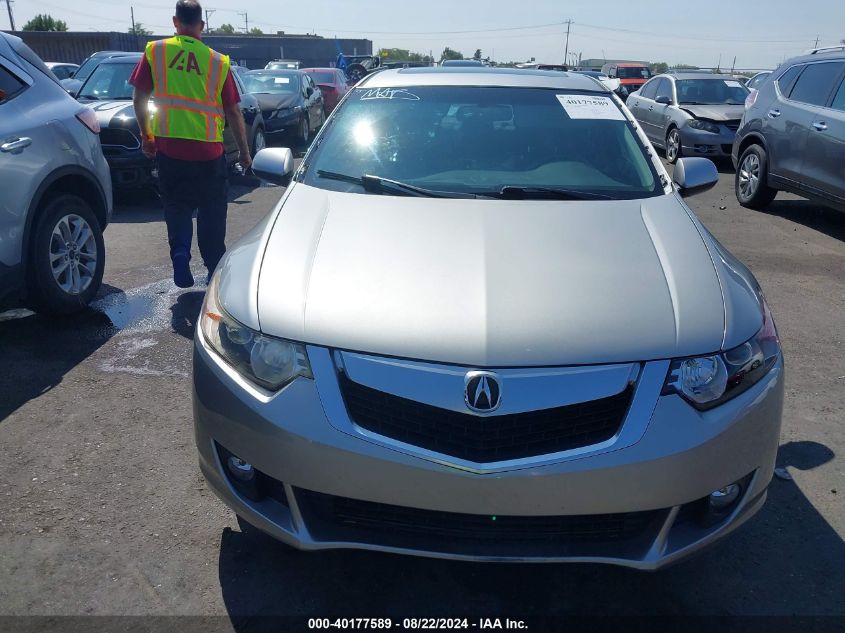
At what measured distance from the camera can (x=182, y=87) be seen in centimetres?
508

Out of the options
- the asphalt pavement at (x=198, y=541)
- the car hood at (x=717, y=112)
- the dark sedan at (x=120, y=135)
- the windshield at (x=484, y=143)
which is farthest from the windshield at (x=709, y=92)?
the windshield at (x=484, y=143)

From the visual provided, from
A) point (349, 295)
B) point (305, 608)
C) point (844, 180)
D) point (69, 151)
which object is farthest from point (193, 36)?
point (844, 180)

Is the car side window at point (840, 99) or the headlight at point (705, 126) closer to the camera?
the car side window at point (840, 99)

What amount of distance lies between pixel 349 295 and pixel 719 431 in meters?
1.18

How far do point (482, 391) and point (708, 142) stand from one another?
11.7 m

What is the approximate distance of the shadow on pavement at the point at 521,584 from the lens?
2.44 meters

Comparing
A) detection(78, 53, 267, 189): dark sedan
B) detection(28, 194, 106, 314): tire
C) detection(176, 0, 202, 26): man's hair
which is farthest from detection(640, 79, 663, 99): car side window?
detection(28, 194, 106, 314): tire

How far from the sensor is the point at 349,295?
238 cm

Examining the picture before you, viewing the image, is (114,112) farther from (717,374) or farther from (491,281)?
(717,374)

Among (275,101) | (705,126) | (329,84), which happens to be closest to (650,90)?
(705,126)

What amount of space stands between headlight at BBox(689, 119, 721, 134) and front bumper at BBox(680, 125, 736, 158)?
0.15ft

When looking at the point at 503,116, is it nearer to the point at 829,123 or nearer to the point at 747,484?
the point at 747,484

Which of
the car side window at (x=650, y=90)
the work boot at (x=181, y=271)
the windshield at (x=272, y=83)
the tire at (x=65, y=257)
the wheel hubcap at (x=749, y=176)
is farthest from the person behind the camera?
the windshield at (x=272, y=83)

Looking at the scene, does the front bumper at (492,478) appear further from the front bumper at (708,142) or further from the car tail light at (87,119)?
the front bumper at (708,142)
